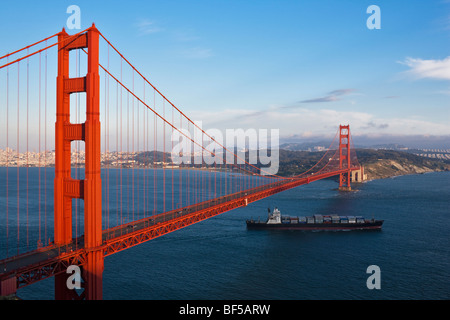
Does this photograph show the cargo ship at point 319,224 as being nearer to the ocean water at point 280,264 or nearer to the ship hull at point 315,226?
the ship hull at point 315,226

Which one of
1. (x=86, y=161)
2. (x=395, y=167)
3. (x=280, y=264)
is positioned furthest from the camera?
(x=395, y=167)

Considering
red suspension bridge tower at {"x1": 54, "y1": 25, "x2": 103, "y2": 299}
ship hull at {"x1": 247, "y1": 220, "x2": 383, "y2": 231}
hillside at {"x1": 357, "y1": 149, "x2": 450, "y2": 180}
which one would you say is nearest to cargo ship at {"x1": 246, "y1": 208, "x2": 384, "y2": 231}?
ship hull at {"x1": 247, "y1": 220, "x2": 383, "y2": 231}

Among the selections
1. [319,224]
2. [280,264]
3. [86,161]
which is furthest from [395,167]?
[86,161]

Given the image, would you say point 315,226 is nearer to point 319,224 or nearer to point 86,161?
point 319,224
